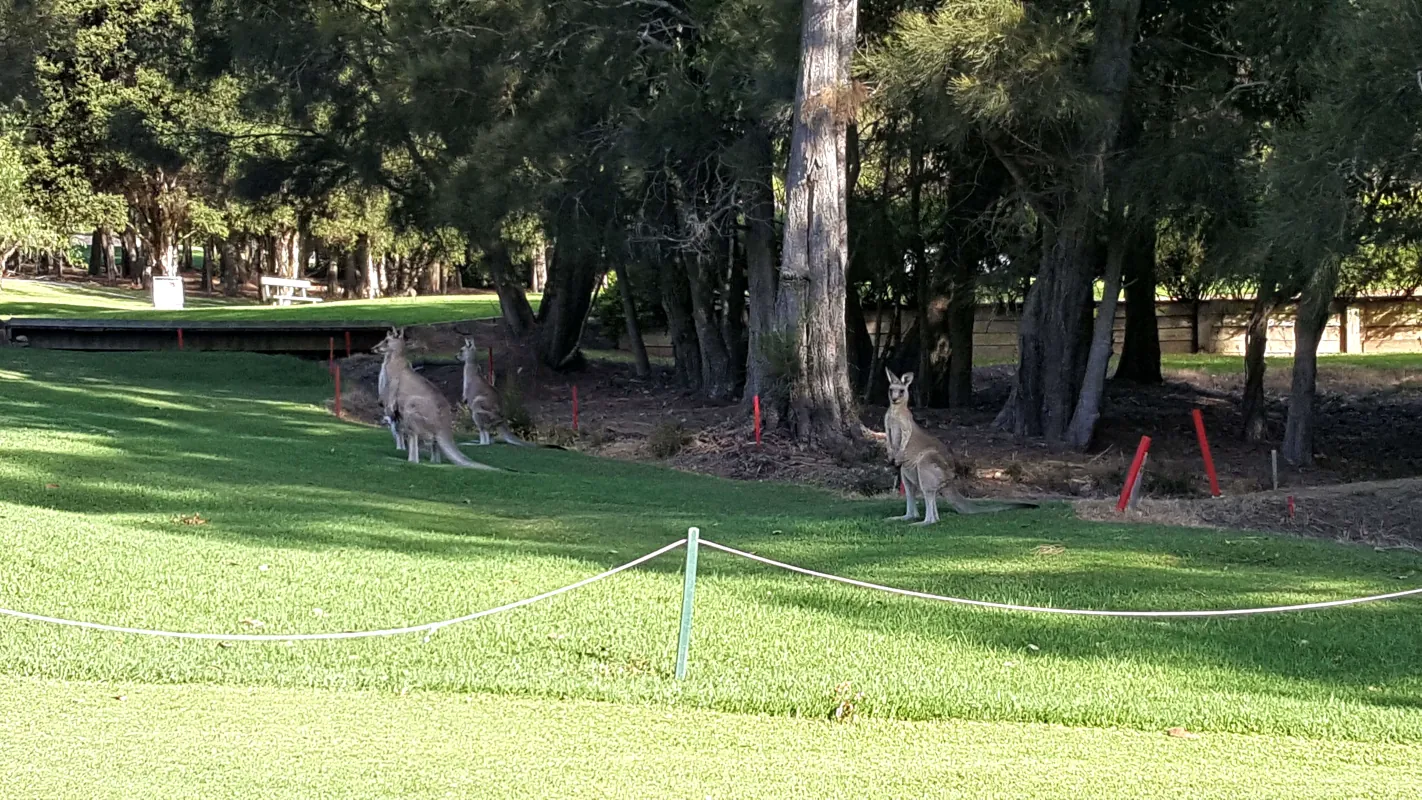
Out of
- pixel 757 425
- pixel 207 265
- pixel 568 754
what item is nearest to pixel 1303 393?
pixel 757 425

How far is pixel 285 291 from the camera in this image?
210ft

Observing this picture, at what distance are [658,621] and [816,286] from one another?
46.6ft

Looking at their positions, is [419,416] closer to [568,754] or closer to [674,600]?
[674,600]

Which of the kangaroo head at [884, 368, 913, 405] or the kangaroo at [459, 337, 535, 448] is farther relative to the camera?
the kangaroo at [459, 337, 535, 448]

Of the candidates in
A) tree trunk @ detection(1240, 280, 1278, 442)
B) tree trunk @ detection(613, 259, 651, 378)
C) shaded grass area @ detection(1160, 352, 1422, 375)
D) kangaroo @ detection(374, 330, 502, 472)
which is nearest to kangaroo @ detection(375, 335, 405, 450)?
kangaroo @ detection(374, 330, 502, 472)

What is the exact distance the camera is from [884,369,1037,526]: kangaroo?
605 inches

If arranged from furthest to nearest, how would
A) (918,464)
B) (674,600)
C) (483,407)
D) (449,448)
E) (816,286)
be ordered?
(816,286)
(483,407)
(449,448)
(918,464)
(674,600)

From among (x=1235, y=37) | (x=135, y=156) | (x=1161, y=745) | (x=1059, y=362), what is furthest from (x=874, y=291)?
(x=1161, y=745)

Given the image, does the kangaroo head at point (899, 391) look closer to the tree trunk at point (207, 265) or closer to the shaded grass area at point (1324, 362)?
the shaded grass area at point (1324, 362)

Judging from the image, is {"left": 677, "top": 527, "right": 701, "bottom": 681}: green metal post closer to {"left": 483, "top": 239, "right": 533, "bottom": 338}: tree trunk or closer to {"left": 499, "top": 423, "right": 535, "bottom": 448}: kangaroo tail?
{"left": 499, "top": 423, "right": 535, "bottom": 448}: kangaroo tail

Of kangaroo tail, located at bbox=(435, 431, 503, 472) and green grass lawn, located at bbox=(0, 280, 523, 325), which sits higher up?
green grass lawn, located at bbox=(0, 280, 523, 325)

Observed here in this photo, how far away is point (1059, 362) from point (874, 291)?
769 cm

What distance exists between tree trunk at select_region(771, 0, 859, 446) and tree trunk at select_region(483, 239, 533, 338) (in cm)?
1243

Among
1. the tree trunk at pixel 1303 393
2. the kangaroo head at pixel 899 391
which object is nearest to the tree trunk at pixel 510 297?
the tree trunk at pixel 1303 393
